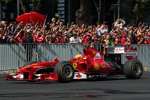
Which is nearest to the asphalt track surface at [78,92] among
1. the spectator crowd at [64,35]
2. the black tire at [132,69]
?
the black tire at [132,69]

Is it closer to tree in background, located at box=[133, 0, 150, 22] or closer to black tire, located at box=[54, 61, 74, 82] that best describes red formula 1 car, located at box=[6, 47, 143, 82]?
black tire, located at box=[54, 61, 74, 82]

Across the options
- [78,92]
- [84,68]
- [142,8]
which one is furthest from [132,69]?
[142,8]

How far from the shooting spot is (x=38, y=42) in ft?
80.4

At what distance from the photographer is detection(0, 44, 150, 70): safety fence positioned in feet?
74.9

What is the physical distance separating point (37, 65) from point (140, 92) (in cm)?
452

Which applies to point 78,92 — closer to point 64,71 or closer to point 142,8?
point 64,71

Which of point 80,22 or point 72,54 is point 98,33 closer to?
point 72,54

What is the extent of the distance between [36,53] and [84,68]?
17.4 ft

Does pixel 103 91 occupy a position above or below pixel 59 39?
below

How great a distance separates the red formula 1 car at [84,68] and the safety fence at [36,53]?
390 cm

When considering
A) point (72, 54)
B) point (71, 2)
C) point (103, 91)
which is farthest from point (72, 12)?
point (103, 91)

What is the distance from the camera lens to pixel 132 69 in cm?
1953

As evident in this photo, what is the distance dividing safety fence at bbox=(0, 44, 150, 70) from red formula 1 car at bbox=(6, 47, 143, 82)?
390 centimetres

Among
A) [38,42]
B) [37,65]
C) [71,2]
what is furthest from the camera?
[71,2]
